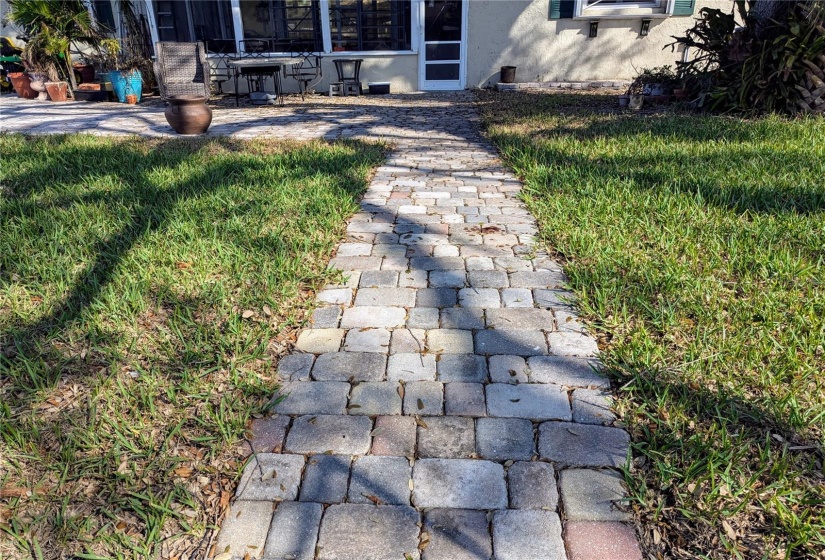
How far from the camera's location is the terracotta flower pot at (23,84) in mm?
11531

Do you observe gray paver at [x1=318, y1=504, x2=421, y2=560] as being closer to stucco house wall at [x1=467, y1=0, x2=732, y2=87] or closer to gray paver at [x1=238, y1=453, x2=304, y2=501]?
gray paver at [x1=238, y1=453, x2=304, y2=501]

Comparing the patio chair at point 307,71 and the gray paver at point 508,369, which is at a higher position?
the patio chair at point 307,71

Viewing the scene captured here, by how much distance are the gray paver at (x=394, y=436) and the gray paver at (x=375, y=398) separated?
0.17 feet

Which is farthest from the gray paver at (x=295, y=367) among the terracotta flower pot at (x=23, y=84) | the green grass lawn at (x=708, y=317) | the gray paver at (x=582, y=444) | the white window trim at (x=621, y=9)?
the terracotta flower pot at (x=23, y=84)

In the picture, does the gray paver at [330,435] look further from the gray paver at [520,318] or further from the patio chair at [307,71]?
the patio chair at [307,71]

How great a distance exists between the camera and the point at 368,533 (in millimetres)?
1615

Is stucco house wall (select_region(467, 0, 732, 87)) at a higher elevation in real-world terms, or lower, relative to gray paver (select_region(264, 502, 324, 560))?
higher

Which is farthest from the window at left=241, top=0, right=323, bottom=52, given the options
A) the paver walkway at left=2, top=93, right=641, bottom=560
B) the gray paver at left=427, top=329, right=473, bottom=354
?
the gray paver at left=427, top=329, right=473, bottom=354

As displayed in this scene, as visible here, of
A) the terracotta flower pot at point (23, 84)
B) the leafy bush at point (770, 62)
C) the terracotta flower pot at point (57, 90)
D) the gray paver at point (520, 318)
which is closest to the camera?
the gray paver at point (520, 318)

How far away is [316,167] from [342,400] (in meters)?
3.59

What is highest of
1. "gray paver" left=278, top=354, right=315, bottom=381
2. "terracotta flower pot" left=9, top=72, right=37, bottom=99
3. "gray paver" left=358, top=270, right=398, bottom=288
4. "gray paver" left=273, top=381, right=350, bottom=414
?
"terracotta flower pot" left=9, top=72, right=37, bottom=99

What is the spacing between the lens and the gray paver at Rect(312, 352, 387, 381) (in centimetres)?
233

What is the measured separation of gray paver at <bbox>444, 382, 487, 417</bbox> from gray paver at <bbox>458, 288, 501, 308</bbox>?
0.72 meters

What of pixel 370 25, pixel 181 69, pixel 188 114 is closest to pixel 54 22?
pixel 181 69
